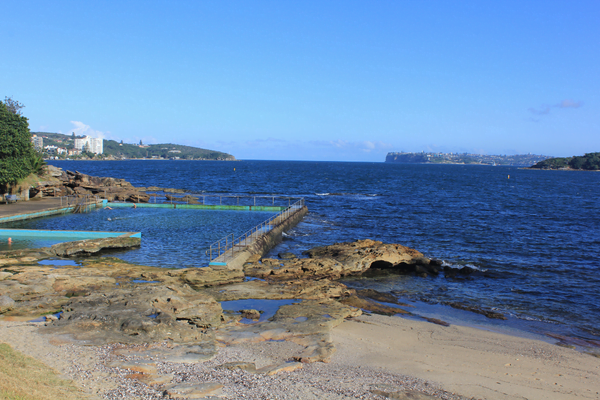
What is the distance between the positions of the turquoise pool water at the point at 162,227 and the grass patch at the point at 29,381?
43.7 feet

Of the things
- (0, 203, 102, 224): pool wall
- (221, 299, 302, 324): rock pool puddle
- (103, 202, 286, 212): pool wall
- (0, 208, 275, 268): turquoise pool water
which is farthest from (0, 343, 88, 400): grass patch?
(103, 202, 286, 212): pool wall

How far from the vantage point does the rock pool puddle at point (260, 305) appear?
1727 centimetres

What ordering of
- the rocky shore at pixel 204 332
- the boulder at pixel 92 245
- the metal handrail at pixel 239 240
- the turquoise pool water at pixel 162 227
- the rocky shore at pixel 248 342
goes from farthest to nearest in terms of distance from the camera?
the turquoise pool water at pixel 162 227
the metal handrail at pixel 239 240
the boulder at pixel 92 245
the rocky shore at pixel 248 342
the rocky shore at pixel 204 332

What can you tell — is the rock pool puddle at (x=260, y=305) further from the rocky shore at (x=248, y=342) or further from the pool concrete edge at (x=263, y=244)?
the pool concrete edge at (x=263, y=244)

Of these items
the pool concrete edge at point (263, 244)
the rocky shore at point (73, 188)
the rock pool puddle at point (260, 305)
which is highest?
the rocky shore at point (73, 188)

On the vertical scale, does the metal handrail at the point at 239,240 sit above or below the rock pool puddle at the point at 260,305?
above

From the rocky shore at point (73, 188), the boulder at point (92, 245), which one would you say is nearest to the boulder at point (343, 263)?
the boulder at point (92, 245)

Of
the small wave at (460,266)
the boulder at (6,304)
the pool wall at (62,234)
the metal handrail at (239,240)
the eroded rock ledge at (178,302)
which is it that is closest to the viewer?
the eroded rock ledge at (178,302)

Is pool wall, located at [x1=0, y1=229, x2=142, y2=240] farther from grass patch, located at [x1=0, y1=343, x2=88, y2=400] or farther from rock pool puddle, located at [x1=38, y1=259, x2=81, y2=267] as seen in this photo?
grass patch, located at [x1=0, y1=343, x2=88, y2=400]

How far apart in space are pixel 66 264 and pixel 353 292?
15776 millimetres

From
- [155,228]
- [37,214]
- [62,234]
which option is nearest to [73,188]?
[37,214]

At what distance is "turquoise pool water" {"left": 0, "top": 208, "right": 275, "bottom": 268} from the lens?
26578 mm

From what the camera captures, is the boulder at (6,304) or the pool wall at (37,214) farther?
the pool wall at (37,214)

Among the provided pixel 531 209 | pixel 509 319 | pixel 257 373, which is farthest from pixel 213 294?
pixel 531 209
